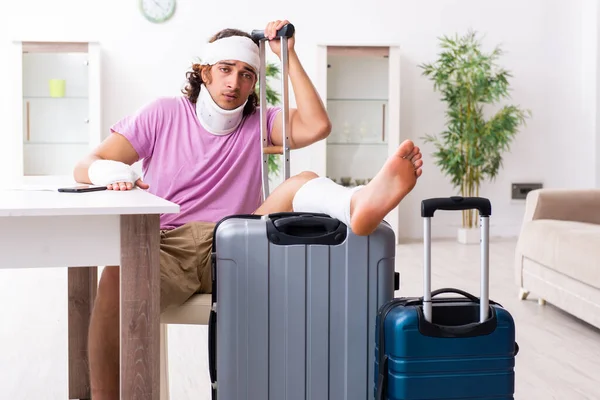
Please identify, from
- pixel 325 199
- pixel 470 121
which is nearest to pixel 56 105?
pixel 470 121

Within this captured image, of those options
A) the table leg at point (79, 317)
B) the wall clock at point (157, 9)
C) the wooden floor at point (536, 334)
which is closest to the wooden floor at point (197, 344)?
the wooden floor at point (536, 334)

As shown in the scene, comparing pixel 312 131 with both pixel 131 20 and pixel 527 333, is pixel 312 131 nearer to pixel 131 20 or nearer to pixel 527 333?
pixel 527 333

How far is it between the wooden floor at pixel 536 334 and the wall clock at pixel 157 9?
254cm

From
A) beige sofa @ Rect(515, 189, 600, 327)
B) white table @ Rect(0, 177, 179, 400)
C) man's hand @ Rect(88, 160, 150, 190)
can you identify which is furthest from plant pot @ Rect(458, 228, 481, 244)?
white table @ Rect(0, 177, 179, 400)

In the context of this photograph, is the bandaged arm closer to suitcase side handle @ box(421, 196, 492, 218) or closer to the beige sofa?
suitcase side handle @ box(421, 196, 492, 218)

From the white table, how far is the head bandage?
2.62 ft

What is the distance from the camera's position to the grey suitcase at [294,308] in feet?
5.65

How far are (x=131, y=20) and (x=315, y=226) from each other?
16.0 ft

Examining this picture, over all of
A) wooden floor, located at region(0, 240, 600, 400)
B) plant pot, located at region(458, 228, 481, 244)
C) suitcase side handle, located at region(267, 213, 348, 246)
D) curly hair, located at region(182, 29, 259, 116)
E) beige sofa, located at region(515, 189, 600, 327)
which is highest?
curly hair, located at region(182, 29, 259, 116)

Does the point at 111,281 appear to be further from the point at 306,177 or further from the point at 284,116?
the point at 284,116

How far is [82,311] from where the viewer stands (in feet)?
7.82

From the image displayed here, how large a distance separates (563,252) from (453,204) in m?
2.02

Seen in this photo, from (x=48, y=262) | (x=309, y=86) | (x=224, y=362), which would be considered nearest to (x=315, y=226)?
(x=224, y=362)

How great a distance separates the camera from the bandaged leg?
1752mm
